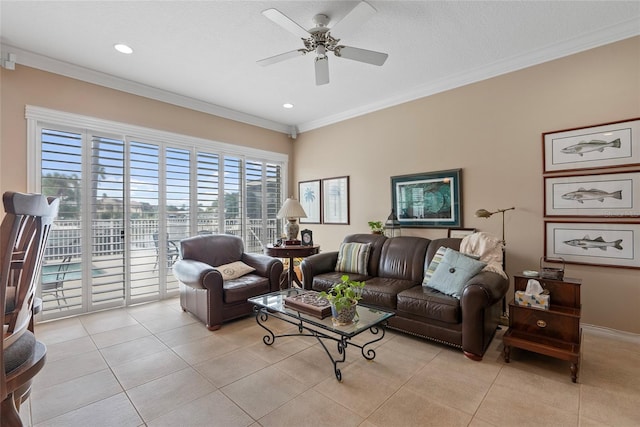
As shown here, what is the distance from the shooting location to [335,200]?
16.5ft

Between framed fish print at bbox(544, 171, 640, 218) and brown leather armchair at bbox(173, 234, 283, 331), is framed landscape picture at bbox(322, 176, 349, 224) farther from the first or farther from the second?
framed fish print at bbox(544, 171, 640, 218)

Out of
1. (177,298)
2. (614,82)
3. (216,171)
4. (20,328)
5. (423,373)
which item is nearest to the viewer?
(20,328)

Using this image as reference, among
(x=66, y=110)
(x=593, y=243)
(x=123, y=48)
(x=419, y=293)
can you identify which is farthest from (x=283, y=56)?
(x=593, y=243)

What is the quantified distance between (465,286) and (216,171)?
150 inches

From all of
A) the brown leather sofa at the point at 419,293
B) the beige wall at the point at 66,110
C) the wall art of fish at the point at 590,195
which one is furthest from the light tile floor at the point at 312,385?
the beige wall at the point at 66,110

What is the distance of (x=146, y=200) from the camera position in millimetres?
3971

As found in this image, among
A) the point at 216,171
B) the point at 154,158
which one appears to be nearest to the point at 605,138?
the point at 216,171

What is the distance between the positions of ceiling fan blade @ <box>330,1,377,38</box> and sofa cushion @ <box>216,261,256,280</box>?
278 cm

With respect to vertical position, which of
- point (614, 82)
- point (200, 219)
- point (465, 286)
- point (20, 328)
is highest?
point (614, 82)

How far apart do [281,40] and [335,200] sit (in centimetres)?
269

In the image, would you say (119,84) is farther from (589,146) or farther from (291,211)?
(589,146)

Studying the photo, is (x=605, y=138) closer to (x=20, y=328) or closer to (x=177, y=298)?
(x=20, y=328)

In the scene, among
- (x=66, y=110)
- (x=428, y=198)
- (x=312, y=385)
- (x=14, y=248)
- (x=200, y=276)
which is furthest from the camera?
(x=428, y=198)

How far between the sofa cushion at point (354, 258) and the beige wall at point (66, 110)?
269 cm
